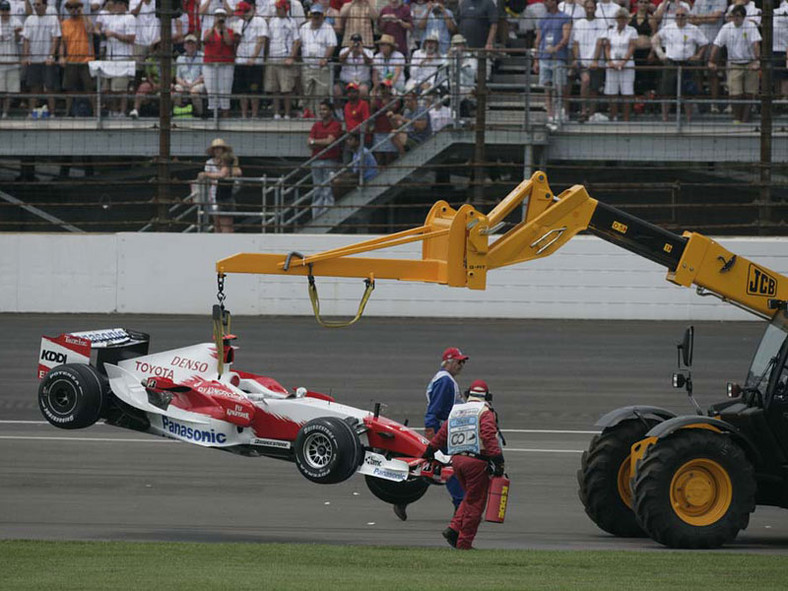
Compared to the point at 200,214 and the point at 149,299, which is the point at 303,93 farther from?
the point at 149,299

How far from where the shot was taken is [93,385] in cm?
1125

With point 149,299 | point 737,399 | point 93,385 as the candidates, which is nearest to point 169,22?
point 149,299

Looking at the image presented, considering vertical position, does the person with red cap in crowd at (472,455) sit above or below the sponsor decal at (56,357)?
below

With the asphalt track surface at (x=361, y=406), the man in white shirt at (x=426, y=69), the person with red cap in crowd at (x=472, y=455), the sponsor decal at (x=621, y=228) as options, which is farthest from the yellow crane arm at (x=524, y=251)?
the man in white shirt at (x=426, y=69)

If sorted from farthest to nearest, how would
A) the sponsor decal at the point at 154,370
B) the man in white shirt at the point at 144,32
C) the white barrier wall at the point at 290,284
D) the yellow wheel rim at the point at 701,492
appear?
the man in white shirt at the point at 144,32 → the white barrier wall at the point at 290,284 → the sponsor decal at the point at 154,370 → the yellow wheel rim at the point at 701,492

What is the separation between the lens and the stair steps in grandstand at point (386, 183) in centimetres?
2247

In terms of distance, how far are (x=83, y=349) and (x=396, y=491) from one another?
279cm

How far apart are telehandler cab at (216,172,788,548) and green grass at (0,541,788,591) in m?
0.50

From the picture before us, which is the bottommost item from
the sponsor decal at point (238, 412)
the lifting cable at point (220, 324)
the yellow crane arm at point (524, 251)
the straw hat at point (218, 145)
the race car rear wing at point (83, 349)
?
the sponsor decal at point (238, 412)

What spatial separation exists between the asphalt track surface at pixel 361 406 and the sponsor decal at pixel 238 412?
2.98ft

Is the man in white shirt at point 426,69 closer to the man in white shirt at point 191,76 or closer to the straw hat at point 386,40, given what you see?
the straw hat at point 386,40

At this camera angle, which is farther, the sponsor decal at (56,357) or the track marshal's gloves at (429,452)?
the sponsor decal at (56,357)

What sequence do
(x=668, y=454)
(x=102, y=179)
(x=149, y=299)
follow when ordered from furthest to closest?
(x=102, y=179)
(x=149, y=299)
(x=668, y=454)

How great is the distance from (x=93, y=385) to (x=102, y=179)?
44.0 feet
